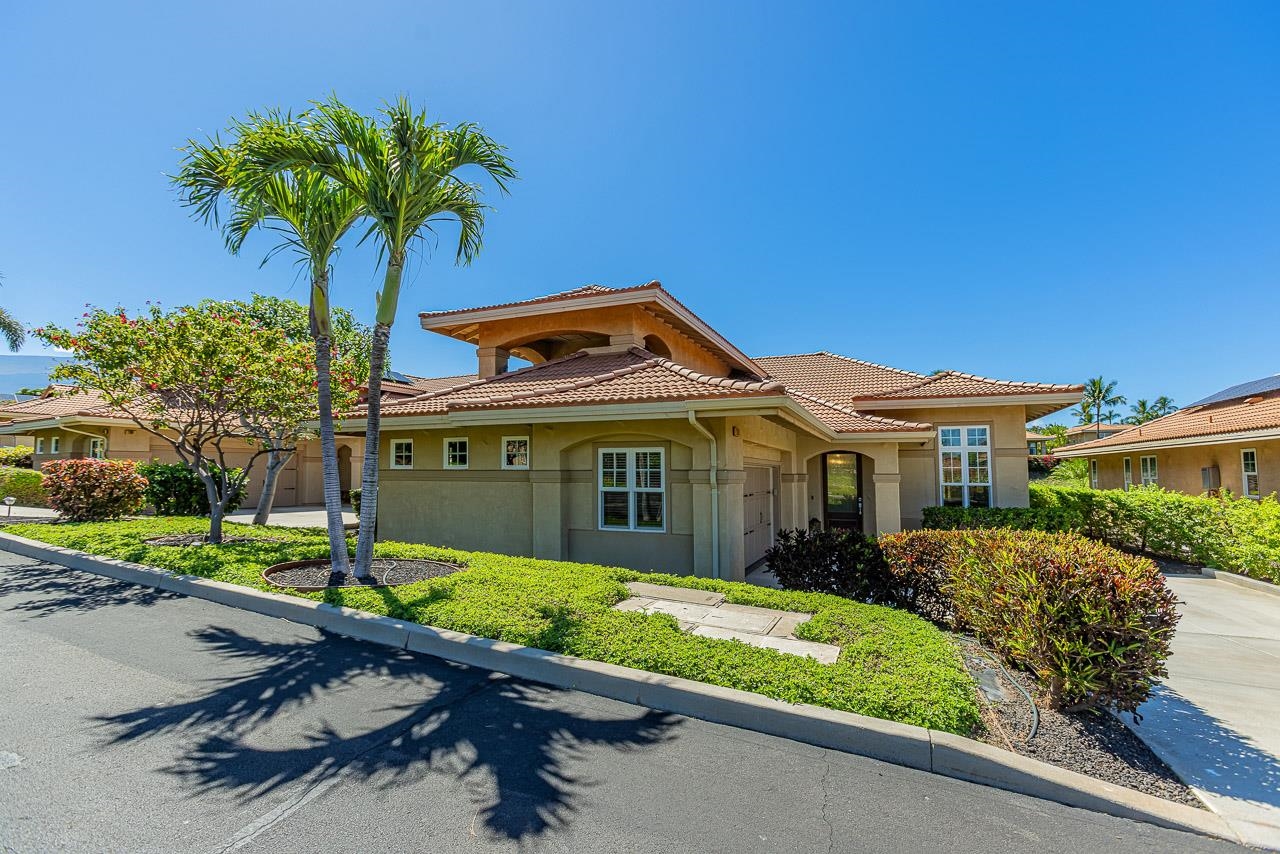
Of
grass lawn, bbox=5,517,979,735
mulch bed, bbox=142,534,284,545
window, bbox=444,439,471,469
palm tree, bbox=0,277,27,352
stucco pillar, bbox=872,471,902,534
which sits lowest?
grass lawn, bbox=5,517,979,735

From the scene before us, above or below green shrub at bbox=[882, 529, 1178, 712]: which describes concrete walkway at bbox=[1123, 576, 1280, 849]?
below

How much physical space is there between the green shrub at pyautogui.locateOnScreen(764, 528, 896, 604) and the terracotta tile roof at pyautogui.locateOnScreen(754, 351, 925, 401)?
779 centimetres

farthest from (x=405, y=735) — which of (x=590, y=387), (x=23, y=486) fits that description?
(x=23, y=486)

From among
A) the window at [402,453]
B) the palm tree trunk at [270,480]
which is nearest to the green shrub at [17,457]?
the palm tree trunk at [270,480]

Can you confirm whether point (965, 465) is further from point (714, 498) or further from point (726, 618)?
point (726, 618)

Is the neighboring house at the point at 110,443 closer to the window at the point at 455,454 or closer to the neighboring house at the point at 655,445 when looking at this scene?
the neighboring house at the point at 655,445

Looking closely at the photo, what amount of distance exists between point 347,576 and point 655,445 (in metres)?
5.04

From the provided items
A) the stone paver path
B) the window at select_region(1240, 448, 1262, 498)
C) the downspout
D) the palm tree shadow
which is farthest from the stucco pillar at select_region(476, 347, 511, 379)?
the window at select_region(1240, 448, 1262, 498)

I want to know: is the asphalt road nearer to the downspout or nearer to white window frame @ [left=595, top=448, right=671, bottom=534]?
the downspout

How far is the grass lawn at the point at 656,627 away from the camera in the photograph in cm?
441

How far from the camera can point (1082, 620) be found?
14.0ft

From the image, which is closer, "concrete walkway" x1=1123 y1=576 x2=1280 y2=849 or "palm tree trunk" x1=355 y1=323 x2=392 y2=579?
"concrete walkway" x1=1123 y1=576 x2=1280 y2=849

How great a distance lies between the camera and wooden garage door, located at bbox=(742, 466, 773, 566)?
35.5 feet

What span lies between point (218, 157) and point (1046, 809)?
11.1m
